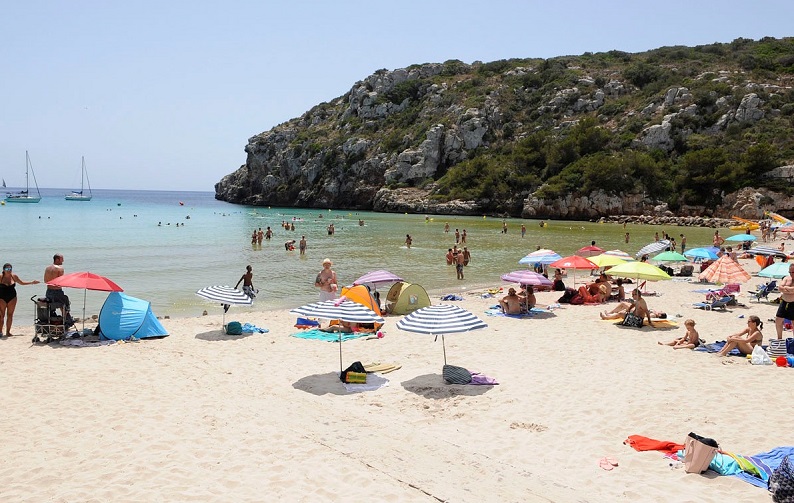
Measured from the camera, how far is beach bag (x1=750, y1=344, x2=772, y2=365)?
9758 mm

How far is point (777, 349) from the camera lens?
10.0 m

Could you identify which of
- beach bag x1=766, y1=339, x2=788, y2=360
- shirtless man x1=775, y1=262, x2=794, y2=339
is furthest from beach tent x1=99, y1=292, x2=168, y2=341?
shirtless man x1=775, y1=262, x2=794, y2=339

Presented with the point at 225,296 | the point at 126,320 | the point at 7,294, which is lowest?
the point at 126,320

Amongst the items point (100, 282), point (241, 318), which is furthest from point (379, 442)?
point (241, 318)

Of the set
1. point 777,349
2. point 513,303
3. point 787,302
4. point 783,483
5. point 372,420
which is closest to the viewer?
point 783,483

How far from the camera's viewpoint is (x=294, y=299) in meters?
18.8

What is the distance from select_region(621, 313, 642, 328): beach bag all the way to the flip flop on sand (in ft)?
25.5

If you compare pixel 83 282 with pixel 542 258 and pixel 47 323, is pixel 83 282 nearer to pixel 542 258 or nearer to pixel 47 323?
pixel 47 323

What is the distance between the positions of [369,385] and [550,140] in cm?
7806

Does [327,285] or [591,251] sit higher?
[591,251]

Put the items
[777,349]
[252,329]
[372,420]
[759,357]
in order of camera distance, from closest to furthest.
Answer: [372,420]
[759,357]
[777,349]
[252,329]

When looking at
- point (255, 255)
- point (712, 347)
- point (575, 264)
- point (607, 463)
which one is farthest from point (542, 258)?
point (255, 255)

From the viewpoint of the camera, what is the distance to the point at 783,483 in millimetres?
5219

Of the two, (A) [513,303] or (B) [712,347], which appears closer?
(B) [712,347]
